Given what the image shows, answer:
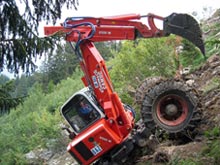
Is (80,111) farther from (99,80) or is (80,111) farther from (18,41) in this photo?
(18,41)

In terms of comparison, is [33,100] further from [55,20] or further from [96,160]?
[55,20]

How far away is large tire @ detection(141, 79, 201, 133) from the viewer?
9641 millimetres

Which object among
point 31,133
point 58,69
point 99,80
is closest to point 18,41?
point 99,80

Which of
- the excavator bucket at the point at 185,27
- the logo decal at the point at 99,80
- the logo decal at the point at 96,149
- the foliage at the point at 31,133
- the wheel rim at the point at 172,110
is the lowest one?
the foliage at the point at 31,133

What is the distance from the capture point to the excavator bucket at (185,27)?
27.6ft

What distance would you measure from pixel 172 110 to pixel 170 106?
10 cm

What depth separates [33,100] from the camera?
51.5 meters

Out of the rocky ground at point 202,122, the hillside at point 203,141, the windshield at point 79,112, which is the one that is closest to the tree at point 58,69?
the rocky ground at point 202,122

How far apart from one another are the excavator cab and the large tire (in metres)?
1.13

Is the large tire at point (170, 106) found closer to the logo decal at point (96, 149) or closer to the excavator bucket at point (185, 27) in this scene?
the logo decal at point (96, 149)

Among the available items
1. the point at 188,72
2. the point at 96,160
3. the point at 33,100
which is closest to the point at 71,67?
the point at 33,100

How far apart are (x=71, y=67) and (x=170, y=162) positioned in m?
53.9

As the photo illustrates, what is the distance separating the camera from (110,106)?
945 centimetres

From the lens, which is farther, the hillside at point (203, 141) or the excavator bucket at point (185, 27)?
the excavator bucket at point (185, 27)
